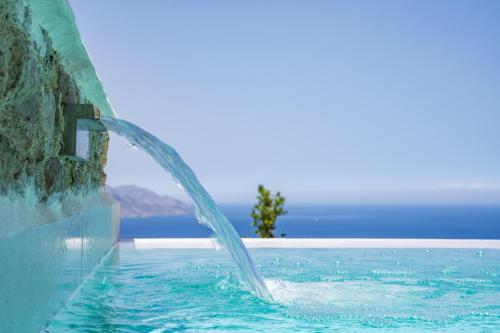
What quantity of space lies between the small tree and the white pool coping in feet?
19.7

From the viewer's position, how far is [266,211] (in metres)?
15.1

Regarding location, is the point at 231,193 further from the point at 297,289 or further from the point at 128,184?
the point at 297,289

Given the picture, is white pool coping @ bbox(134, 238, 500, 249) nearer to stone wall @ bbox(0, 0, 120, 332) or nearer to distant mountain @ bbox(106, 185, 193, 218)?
stone wall @ bbox(0, 0, 120, 332)

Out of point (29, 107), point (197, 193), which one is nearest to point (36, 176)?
point (29, 107)

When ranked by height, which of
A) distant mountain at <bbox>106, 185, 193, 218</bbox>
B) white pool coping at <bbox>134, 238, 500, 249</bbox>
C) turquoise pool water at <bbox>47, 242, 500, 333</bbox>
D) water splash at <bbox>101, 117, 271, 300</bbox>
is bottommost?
turquoise pool water at <bbox>47, 242, 500, 333</bbox>

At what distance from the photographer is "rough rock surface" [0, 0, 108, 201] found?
2.72 m

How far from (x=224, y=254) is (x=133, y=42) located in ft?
81.8

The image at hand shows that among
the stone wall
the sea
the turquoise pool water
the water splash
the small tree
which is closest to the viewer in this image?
the stone wall

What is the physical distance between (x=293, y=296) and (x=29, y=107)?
90.3 inches

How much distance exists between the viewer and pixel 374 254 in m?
7.94

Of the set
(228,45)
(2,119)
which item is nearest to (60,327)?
(2,119)

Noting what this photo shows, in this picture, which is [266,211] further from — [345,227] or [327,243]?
[345,227]

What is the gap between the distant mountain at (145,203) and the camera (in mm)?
59062

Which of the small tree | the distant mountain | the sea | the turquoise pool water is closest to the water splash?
the turquoise pool water
